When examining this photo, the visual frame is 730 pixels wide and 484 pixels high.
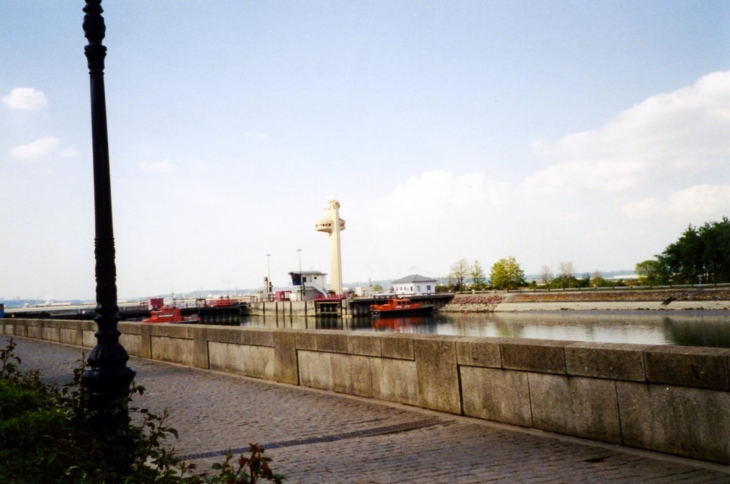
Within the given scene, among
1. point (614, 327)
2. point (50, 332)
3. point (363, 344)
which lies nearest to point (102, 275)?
point (363, 344)

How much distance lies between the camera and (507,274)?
104 meters

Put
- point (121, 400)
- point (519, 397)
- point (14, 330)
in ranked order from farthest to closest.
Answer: point (14, 330), point (519, 397), point (121, 400)

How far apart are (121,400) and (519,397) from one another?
13.9ft

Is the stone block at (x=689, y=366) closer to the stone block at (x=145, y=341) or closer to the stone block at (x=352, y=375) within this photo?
the stone block at (x=352, y=375)

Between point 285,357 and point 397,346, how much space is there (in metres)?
3.08

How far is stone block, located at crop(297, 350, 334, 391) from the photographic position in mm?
9641

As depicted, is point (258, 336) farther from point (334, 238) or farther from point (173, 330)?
point (334, 238)

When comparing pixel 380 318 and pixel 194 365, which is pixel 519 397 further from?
pixel 380 318

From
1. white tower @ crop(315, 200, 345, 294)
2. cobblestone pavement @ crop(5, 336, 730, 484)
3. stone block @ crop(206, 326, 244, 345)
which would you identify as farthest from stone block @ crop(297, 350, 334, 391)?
white tower @ crop(315, 200, 345, 294)

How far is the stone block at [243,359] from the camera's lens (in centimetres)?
1126

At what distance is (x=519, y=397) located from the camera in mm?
6711

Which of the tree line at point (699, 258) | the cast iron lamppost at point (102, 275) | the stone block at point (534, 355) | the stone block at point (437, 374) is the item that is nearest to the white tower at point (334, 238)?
the tree line at point (699, 258)

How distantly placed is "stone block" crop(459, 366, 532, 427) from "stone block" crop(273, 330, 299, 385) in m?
3.90

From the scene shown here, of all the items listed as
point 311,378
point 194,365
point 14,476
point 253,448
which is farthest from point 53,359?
point 253,448
